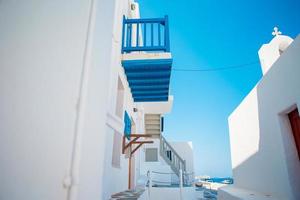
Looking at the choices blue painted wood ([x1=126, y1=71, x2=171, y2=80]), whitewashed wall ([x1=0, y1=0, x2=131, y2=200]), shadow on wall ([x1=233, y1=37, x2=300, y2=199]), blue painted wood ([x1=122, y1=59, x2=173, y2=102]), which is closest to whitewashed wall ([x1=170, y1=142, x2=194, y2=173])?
blue painted wood ([x1=122, y1=59, x2=173, y2=102])

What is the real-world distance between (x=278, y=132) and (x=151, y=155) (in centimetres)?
945

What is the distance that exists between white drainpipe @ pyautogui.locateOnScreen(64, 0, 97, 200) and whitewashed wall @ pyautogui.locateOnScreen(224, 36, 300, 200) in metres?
3.89

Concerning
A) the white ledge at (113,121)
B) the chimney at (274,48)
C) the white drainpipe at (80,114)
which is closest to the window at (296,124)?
the chimney at (274,48)

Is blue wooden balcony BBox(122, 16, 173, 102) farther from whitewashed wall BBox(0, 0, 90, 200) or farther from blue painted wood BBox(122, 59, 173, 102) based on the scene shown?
whitewashed wall BBox(0, 0, 90, 200)

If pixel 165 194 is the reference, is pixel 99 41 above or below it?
above

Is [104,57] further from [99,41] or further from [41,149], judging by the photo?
[41,149]

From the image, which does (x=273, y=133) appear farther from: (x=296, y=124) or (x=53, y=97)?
(x=53, y=97)

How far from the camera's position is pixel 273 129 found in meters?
4.42

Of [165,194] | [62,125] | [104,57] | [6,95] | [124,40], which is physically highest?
[124,40]

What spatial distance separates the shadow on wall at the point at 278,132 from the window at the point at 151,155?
780cm

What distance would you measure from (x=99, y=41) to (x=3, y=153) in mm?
730

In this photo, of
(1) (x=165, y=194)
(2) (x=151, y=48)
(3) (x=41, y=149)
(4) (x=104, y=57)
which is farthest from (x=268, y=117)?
(3) (x=41, y=149)

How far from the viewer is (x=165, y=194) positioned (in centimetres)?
645

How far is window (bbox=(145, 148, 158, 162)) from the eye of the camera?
12.7 meters
